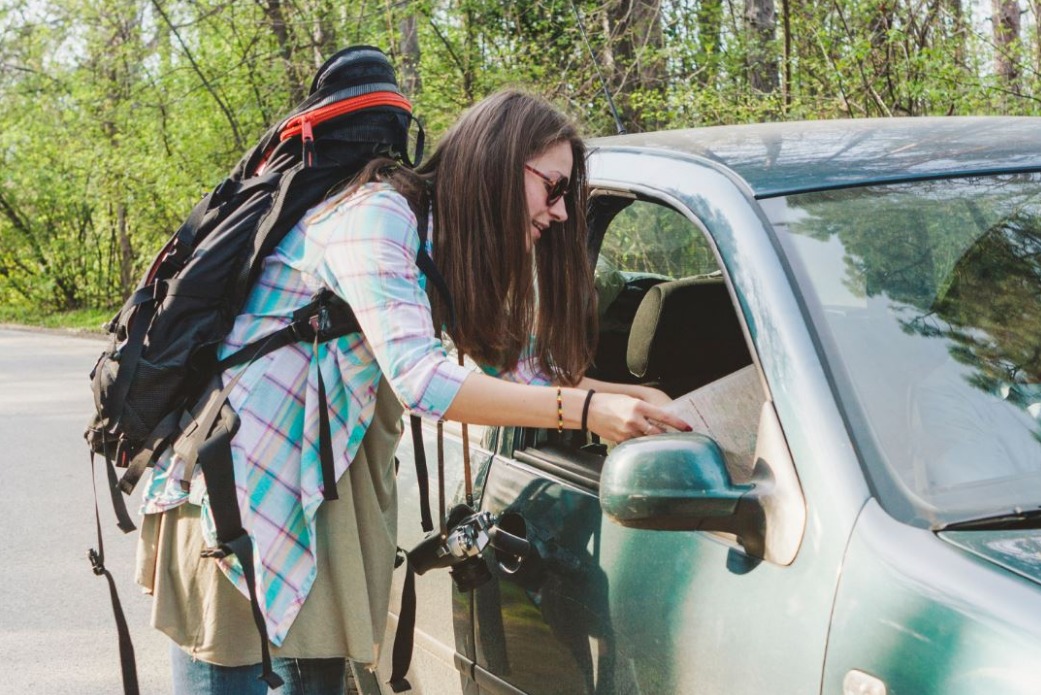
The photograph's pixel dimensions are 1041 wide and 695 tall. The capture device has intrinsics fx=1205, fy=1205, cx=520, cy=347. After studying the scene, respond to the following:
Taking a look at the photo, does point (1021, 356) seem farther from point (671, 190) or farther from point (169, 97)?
point (169, 97)

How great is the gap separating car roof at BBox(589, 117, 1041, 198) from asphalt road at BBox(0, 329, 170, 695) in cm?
301

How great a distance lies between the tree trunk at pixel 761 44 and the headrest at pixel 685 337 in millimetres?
6939

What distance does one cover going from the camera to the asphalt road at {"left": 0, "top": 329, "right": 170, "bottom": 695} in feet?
14.8

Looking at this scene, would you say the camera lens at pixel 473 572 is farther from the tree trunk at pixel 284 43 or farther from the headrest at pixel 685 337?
the tree trunk at pixel 284 43

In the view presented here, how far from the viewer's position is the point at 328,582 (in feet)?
6.91

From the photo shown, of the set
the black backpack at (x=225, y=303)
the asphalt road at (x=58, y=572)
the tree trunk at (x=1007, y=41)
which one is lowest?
the asphalt road at (x=58, y=572)

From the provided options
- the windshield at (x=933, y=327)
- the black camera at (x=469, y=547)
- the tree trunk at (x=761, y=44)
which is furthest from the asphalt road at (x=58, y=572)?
the tree trunk at (x=761, y=44)

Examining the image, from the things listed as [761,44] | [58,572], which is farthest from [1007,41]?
[58,572]

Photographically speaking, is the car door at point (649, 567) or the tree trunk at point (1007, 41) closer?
the car door at point (649, 567)

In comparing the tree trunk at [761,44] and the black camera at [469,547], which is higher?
the tree trunk at [761,44]

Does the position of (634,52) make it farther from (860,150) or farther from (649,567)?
(649,567)

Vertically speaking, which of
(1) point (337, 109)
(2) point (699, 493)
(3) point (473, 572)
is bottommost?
(3) point (473, 572)

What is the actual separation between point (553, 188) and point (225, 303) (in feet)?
2.02

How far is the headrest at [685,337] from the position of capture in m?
2.79
